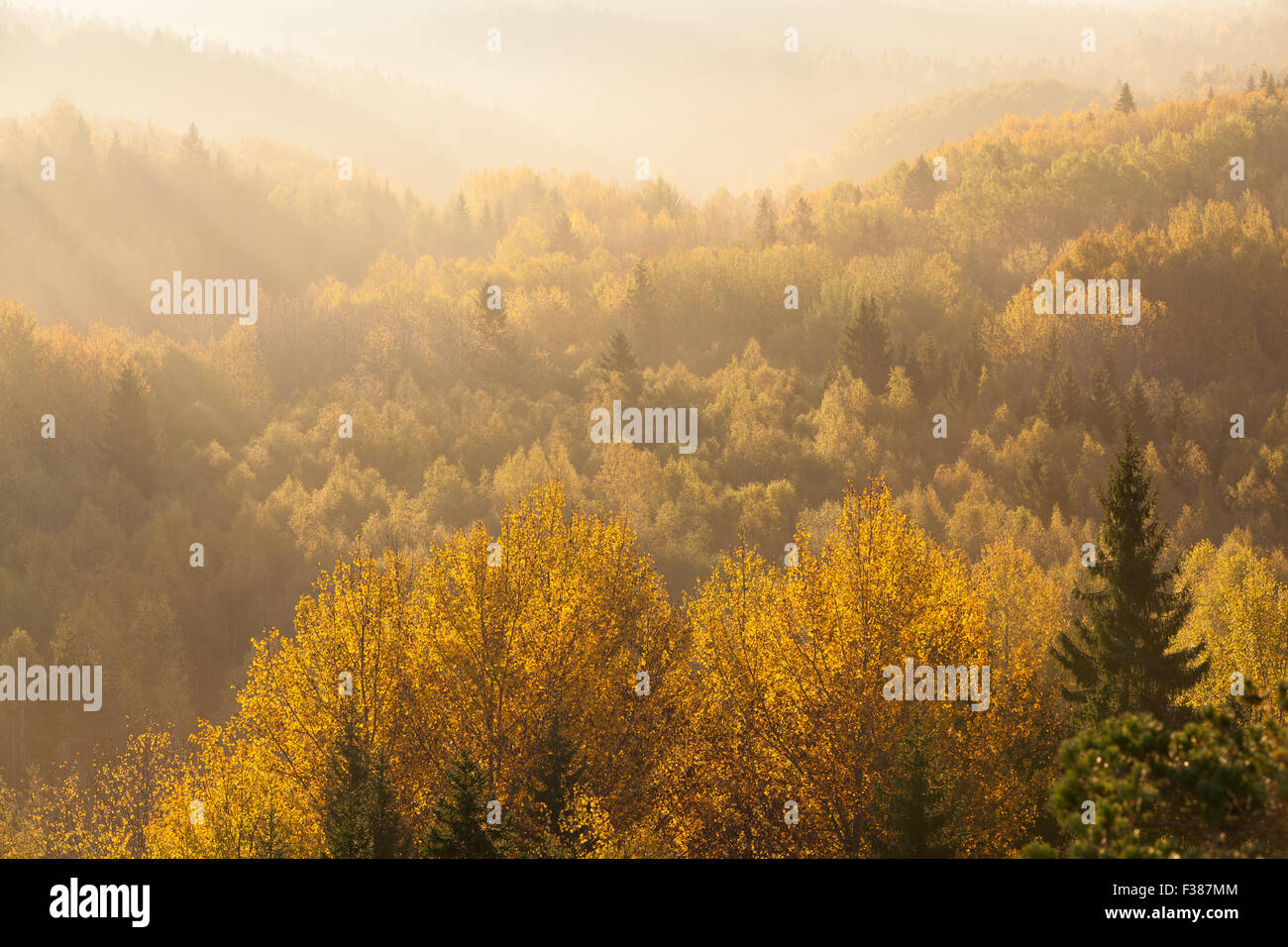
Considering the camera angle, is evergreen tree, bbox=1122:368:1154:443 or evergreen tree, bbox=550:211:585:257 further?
evergreen tree, bbox=550:211:585:257

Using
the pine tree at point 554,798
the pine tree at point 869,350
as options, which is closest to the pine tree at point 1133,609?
the pine tree at point 554,798

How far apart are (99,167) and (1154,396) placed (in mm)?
157552

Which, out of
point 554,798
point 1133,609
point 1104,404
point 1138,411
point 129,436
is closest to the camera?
point 554,798

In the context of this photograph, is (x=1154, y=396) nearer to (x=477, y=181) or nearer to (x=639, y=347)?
(x=639, y=347)

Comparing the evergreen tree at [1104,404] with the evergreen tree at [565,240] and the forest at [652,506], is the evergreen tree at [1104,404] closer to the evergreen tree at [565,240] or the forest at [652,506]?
the forest at [652,506]

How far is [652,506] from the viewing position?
313 feet

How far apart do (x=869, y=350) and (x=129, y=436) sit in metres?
72.9

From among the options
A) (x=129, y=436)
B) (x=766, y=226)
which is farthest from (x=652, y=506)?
(x=766, y=226)

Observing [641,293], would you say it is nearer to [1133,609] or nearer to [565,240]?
[565,240]

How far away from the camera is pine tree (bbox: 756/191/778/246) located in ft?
511

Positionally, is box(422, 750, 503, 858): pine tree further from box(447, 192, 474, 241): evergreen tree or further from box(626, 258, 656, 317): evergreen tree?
box(447, 192, 474, 241): evergreen tree

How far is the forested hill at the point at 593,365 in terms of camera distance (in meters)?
90.3

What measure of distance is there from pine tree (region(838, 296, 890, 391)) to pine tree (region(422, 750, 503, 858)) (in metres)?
92.5

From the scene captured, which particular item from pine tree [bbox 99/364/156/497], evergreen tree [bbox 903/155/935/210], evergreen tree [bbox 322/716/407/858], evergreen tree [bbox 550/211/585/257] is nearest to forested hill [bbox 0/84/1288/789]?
pine tree [bbox 99/364/156/497]
